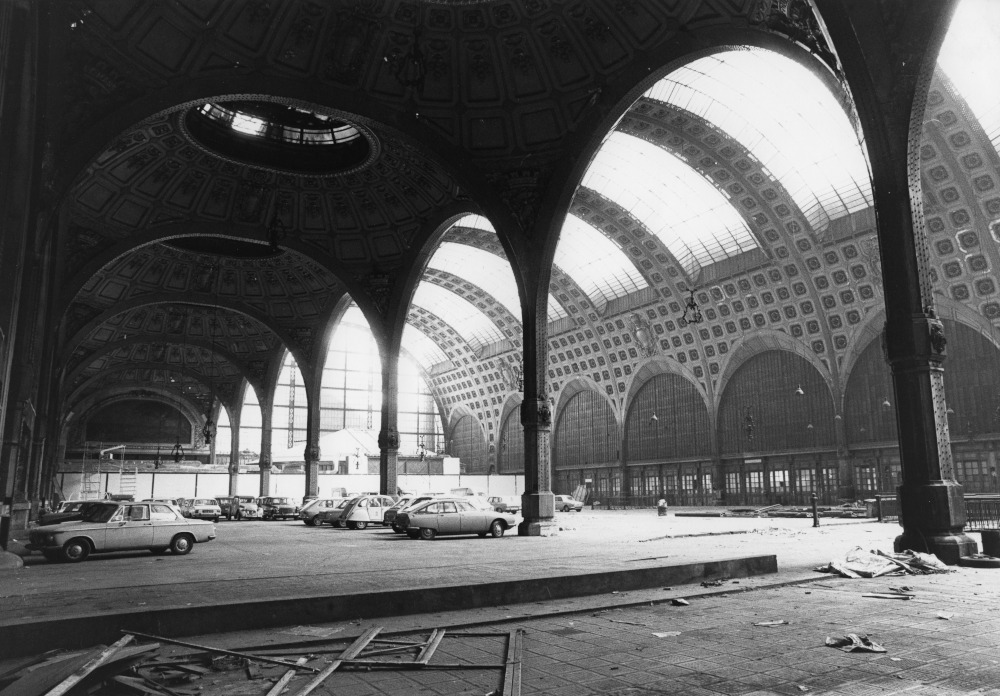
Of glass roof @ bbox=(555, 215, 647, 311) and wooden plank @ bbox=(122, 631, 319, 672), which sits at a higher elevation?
glass roof @ bbox=(555, 215, 647, 311)

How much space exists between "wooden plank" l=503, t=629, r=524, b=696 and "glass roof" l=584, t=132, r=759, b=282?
27239 mm

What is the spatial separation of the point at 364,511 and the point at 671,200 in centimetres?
2040

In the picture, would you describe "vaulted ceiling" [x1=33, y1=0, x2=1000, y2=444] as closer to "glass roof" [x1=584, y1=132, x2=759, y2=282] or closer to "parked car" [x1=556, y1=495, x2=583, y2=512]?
"glass roof" [x1=584, y1=132, x2=759, y2=282]

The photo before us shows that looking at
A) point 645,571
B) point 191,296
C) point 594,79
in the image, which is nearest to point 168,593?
point 645,571

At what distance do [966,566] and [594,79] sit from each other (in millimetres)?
14104

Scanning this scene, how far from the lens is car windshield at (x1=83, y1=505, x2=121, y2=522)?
14.9 meters

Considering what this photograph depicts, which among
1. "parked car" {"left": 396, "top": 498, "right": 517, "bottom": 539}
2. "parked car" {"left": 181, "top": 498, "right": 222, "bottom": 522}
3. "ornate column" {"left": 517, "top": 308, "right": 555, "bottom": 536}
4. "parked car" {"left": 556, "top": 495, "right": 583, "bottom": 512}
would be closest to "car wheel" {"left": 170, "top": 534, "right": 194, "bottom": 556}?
"parked car" {"left": 396, "top": 498, "right": 517, "bottom": 539}

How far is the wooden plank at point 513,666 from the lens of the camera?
4266 millimetres

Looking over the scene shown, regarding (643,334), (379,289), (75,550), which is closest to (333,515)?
(379,289)

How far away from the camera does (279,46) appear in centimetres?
1792

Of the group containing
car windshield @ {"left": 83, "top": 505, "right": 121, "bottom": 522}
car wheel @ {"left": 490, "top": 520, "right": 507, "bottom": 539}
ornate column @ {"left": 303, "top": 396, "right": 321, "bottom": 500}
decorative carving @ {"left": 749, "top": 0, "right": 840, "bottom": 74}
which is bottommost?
car wheel @ {"left": 490, "top": 520, "right": 507, "bottom": 539}

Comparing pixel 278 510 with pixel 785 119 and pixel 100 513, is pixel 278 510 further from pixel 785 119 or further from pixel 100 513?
pixel 785 119

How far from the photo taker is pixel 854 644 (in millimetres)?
5246

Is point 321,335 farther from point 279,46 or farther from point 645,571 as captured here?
point 645,571
